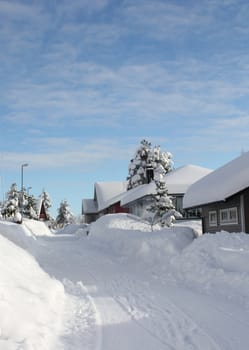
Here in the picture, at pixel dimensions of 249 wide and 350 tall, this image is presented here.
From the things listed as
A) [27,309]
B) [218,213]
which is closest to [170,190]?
[218,213]

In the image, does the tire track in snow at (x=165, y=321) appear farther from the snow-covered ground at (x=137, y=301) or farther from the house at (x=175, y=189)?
the house at (x=175, y=189)

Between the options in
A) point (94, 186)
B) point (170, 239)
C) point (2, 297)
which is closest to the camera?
point (2, 297)

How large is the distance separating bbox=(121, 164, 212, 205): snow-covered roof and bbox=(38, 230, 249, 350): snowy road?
28642mm

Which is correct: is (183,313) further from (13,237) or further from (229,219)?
(229,219)

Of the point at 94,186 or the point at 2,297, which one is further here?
the point at 94,186

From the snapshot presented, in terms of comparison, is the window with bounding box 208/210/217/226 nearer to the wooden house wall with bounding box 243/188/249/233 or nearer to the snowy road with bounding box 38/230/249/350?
the wooden house wall with bounding box 243/188/249/233

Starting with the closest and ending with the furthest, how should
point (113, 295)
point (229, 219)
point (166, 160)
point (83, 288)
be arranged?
point (113, 295), point (83, 288), point (229, 219), point (166, 160)

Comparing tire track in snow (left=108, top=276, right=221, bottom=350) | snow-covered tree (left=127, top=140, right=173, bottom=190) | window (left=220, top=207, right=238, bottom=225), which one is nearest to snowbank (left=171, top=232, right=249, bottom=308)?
tire track in snow (left=108, top=276, right=221, bottom=350)

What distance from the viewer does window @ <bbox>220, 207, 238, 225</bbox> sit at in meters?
23.2

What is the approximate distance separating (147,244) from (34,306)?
12.5 m

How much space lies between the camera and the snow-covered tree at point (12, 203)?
67.1 meters

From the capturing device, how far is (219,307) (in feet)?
31.4

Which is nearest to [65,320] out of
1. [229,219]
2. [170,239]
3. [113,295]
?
[113,295]

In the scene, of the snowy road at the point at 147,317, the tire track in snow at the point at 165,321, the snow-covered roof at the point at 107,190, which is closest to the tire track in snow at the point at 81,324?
the snowy road at the point at 147,317
